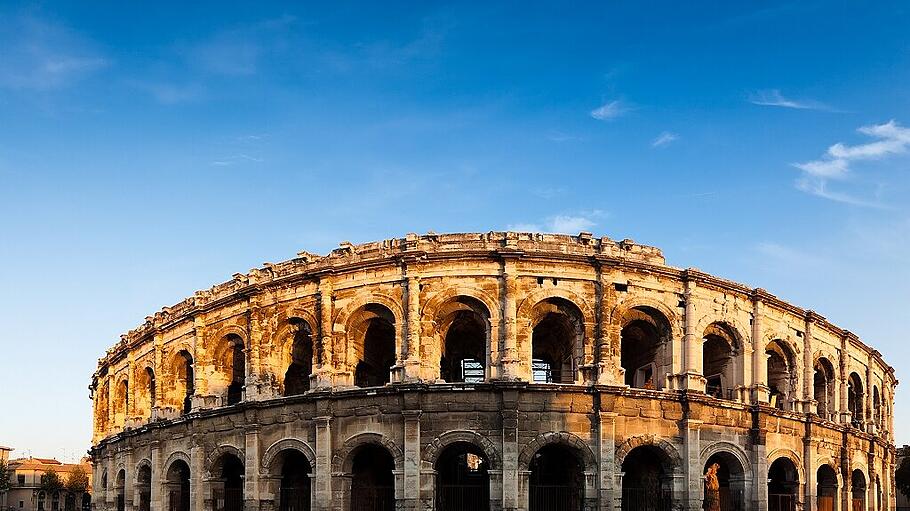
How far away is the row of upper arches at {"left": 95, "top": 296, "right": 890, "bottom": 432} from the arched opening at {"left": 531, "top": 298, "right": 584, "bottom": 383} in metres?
0.04

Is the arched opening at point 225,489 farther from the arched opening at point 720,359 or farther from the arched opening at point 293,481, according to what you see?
the arched opening at point 720,359

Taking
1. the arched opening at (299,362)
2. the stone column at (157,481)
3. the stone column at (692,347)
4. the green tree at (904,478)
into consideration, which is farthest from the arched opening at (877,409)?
the stone column at (157,481)

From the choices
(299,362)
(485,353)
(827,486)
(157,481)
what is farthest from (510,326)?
(157,481)

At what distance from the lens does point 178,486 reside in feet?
108

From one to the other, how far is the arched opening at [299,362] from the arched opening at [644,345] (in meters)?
9.59

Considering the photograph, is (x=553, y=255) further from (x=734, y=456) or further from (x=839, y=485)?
(x=839, y=485)

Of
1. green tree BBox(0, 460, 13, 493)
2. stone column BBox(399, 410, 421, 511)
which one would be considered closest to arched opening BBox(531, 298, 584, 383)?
stone column BBox(399, 410, 421, 511)

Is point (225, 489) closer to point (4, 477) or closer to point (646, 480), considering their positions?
point (646, 480)

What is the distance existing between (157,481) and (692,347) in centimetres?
1774

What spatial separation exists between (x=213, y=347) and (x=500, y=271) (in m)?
10.1

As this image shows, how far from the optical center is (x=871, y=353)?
36281mm

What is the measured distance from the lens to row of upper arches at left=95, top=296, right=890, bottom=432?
89.5ft

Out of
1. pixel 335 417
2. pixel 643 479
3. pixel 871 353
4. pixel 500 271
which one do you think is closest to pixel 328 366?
pixel 335 417

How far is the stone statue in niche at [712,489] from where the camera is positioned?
29547mm
